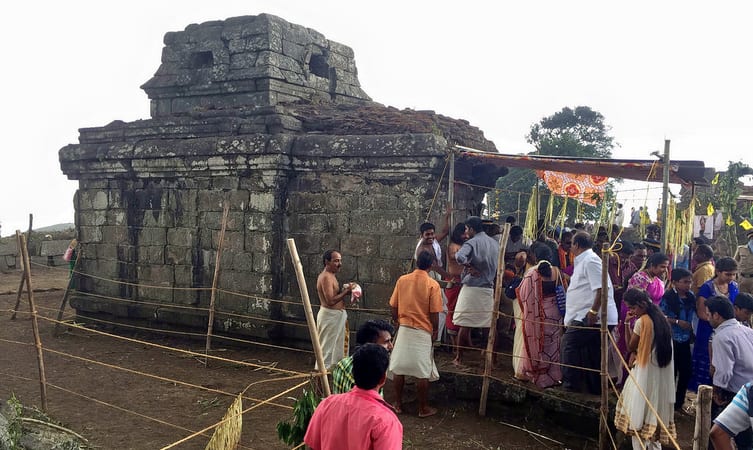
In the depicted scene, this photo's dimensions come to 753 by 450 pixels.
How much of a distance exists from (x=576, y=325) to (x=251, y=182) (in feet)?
15.4

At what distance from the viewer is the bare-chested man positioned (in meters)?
5.95

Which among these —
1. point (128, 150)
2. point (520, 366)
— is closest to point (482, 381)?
point (520, 366)

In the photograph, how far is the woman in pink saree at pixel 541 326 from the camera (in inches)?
232

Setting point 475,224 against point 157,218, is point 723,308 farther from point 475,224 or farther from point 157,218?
point 157,218

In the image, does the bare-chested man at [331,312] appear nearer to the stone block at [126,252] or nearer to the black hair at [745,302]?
the black hair at [745,302]

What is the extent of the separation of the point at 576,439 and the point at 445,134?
172 inches

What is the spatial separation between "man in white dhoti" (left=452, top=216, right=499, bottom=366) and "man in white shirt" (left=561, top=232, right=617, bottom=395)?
1059 mm

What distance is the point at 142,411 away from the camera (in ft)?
19.8

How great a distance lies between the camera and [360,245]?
748 cm

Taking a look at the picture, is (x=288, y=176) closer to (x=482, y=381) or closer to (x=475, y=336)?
(x=475, y=336)

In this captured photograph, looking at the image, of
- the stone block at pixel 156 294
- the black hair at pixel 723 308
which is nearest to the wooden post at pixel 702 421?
the black hair at pixel 723 308

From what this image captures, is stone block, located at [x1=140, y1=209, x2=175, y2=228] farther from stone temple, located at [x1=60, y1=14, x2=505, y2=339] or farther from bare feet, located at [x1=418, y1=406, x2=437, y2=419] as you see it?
bare feet, located at [x1=418, y1=406, x2=437, y2=419]

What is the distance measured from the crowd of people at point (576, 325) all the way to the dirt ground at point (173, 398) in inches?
20.3

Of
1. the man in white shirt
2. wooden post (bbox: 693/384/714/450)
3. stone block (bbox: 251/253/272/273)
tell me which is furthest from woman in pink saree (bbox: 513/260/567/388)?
stone block (bbox: 251/253/272/273)
